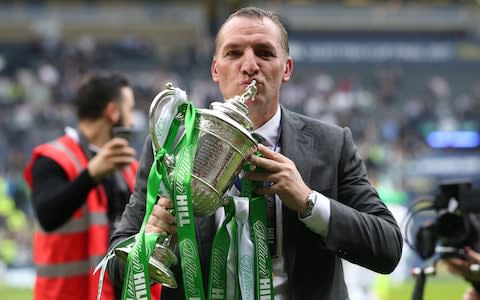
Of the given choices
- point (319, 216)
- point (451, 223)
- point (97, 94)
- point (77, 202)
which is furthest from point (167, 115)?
point (97, 94)

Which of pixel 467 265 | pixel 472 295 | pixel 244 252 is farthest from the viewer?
pixel 472 295

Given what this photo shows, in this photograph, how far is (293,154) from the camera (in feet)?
9.84

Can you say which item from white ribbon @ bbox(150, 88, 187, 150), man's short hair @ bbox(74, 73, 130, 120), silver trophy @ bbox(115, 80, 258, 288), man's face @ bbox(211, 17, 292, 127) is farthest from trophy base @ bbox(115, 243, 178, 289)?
man's short hair @ bbox(74, 73, 130, 120)

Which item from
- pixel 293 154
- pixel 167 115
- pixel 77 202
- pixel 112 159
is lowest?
pixel 77 202

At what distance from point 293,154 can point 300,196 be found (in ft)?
1.02

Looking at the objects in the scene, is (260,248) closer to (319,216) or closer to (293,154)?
(319,216)

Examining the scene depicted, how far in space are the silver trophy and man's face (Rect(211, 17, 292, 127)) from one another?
234mm

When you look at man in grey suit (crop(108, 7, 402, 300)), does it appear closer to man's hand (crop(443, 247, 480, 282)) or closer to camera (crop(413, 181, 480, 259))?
camera (crop(413, 181, 480, 259))

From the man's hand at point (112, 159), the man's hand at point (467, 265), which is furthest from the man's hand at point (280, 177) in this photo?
the man's hand at point (112, 159)

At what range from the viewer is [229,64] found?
2.91 meters

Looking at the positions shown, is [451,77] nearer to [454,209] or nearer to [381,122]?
[381,122]

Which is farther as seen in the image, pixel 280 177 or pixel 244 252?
pixel 244 252

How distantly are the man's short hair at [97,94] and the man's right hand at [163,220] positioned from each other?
9.17ft

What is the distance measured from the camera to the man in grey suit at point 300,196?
2.82 metres
